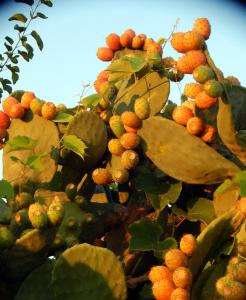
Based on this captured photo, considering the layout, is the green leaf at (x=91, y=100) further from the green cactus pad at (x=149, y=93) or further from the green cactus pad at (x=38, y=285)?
the green cactus pad at (x=38, y=285)

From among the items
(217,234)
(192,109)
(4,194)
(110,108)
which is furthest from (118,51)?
(217,234)

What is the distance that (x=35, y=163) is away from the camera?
2.19m

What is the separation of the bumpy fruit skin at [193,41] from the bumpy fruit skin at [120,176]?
516mm

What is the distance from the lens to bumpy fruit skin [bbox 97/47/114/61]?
2.79 meters

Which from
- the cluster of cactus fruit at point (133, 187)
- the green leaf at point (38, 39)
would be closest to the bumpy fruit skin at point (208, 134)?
the cluster of cactus fruit at point (133, 187)

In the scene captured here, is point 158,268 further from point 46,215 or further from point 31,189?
point 31,189

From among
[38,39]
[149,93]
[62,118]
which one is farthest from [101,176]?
[38,39]

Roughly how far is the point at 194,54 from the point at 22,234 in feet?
2.66

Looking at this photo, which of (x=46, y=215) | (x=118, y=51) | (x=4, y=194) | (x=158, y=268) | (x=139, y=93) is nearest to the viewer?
(x=158, y=268)

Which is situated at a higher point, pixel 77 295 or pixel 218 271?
pixel 218 271

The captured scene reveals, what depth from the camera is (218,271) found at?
1848mm

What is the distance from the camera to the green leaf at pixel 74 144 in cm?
219

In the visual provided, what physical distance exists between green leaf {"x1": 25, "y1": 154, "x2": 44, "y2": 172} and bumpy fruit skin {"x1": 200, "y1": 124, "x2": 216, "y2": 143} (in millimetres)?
583

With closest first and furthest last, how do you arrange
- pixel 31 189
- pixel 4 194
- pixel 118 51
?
pixel 4 194, pixel 31 189, pixel 118 51
